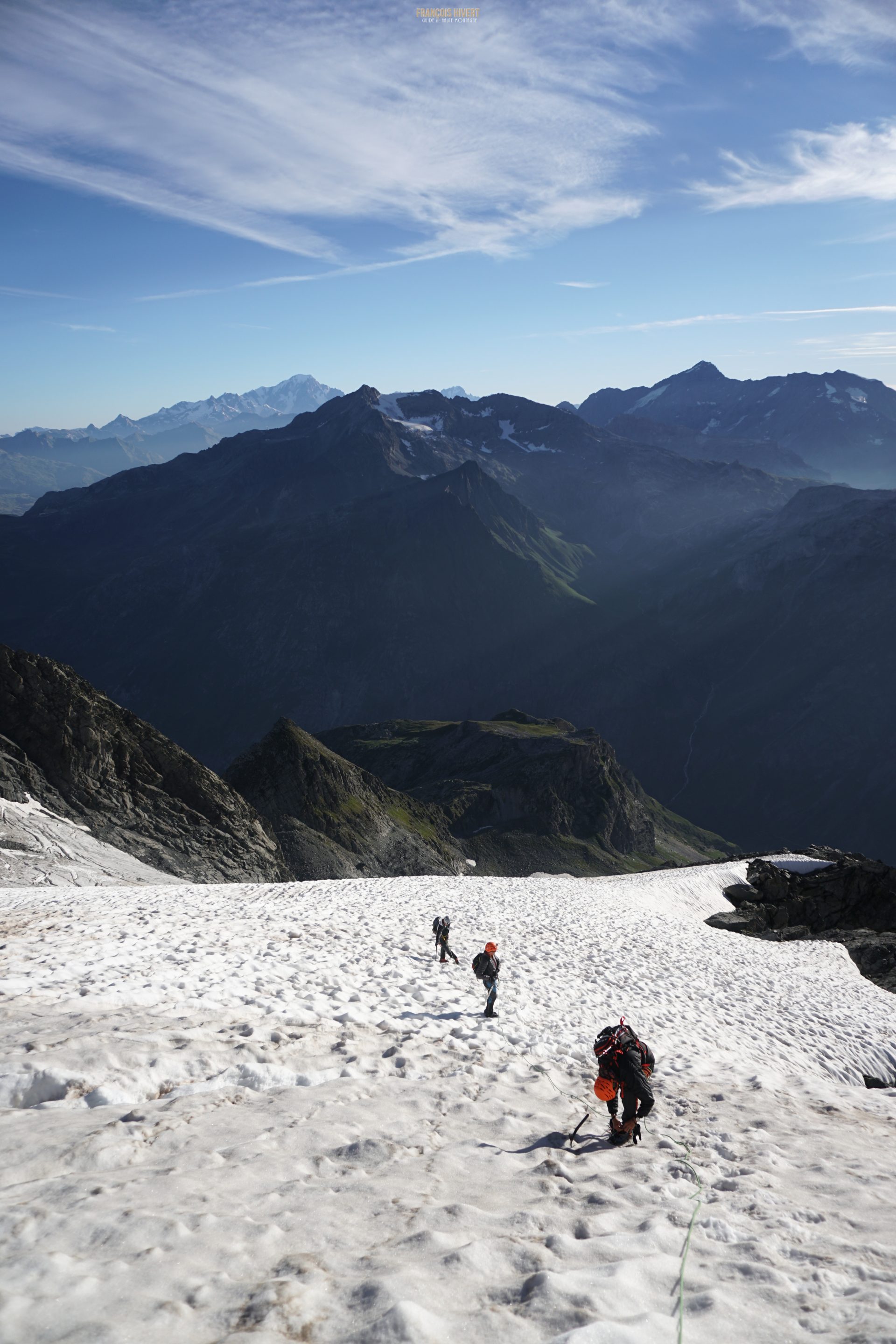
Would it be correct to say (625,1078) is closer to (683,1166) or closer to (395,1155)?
(683,1166)

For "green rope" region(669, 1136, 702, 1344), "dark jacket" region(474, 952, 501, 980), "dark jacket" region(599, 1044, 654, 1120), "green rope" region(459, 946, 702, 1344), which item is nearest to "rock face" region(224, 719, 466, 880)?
"dark jacket" region(474, 952, 501, 980)

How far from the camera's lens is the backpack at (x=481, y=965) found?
16438 mm

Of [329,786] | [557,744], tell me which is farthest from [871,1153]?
[557,744]

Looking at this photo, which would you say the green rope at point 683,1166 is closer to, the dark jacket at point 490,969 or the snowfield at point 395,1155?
the snowfield at point 395,1155

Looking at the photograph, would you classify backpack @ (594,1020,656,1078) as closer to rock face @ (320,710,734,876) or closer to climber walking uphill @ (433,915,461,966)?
climber walking uphill @ (433,915,461,966)

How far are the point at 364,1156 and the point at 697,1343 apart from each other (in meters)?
4.56

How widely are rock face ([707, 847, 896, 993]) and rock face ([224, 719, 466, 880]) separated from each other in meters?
30.5

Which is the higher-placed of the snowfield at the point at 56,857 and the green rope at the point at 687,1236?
the green rope at the point at 687,1236

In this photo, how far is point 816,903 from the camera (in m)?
45.7

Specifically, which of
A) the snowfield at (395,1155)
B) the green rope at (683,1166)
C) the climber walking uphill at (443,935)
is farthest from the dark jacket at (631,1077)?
the climber walking uphill at (443,935)

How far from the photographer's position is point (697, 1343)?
20.5 feet

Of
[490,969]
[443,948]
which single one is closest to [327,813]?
[443,948]

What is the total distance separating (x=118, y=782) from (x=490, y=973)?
107 ft

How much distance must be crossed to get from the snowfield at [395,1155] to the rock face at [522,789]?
7208cm
